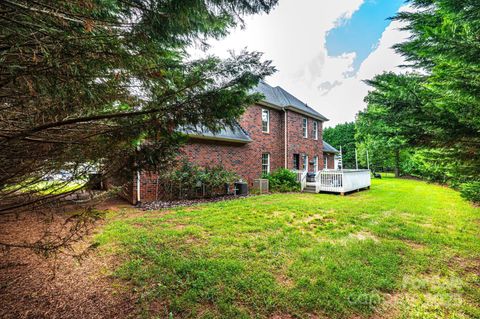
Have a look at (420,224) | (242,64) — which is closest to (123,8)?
(242,64)

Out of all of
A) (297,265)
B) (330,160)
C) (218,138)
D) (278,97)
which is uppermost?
(278,97)

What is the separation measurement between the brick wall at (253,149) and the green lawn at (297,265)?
4.59m

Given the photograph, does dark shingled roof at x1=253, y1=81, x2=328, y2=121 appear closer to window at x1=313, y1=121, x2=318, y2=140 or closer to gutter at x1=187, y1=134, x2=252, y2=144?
window at x1=313, y1=121, x2=318, y2=140

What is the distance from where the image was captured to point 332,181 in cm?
1235

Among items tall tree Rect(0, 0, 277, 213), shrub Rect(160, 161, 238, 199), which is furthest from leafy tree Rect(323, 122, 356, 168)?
tall tree Rect(0, 0, 277, 213)

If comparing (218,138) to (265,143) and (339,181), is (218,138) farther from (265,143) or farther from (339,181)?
(339,181)

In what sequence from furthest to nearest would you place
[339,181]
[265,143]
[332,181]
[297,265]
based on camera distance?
[265,143] < [332,181] < [339,181] < [297,265]

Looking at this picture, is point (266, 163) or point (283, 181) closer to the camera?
point (283, 181)

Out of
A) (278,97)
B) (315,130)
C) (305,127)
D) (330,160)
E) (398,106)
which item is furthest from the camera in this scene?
(330,160)

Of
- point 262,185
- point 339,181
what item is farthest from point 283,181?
point 339,181

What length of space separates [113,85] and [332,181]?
1221 centimetres

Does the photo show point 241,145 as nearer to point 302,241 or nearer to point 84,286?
point 302,241

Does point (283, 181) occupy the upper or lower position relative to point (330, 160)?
lower

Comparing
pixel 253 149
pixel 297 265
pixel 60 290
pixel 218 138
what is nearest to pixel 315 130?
pixel 253 149
